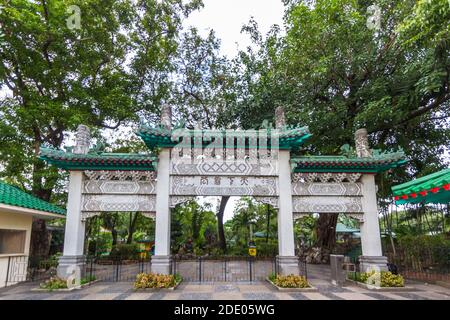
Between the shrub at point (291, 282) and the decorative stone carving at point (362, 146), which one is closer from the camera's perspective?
the shrub at point (291, 282)

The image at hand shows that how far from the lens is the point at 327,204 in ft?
34.0

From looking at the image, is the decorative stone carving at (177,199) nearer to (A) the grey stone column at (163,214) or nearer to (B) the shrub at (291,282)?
(A) the grey stone column at (163,214)

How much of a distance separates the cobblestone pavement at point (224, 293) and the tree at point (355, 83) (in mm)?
7396

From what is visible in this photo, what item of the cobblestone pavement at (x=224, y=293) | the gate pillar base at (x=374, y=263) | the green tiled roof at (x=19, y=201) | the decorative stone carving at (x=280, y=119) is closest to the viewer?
the cobblestone pavement at (x=224, y=293)

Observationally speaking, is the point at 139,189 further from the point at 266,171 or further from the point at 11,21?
the point at 11,21

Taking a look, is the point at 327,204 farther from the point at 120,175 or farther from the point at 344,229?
the point at 344,229

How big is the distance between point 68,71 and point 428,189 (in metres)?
16.4

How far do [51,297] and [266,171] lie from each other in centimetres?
769

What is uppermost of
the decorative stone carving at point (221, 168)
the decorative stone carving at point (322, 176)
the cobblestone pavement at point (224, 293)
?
the decorative stone carving at point (221, 168)

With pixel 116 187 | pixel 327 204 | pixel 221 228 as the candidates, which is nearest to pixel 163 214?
pixel 116 187

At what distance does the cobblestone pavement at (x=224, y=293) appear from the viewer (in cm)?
788

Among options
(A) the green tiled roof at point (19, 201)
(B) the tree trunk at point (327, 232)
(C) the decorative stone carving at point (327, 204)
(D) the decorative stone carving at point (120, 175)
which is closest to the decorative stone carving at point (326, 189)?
(C) the decorative stone carving at point (327, 204)

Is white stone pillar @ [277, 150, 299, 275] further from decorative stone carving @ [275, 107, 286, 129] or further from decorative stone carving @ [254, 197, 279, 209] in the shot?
decorative stone carving @ [275, 107, 286, 129]
